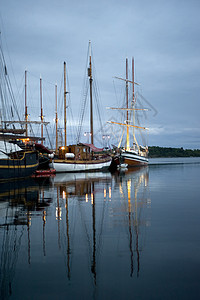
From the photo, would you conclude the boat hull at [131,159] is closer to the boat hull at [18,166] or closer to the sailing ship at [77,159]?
the sailing ship at [77,159]

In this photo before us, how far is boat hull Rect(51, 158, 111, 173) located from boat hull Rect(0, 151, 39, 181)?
9.54m

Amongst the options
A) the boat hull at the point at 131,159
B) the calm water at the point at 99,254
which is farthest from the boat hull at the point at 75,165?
the calm water at the point at 99,254

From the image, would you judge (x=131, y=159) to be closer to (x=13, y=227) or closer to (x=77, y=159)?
(x=77, y=159)

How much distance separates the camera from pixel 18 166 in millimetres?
29875

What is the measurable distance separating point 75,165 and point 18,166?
17172 mm

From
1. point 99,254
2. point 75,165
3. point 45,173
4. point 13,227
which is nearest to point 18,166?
point 45,173

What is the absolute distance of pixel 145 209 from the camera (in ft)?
44.1

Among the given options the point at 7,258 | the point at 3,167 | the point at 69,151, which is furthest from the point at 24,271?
the point at 69,151

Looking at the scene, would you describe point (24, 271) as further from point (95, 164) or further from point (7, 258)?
point (95, 164)

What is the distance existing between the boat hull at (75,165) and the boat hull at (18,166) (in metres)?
9.54

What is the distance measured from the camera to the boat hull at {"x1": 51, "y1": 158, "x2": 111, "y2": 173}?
4429 cm

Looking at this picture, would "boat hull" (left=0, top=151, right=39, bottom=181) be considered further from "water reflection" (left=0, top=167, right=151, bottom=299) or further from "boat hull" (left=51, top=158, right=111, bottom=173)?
"water reflection" (left=0, top=167, right=151, bottom=299)

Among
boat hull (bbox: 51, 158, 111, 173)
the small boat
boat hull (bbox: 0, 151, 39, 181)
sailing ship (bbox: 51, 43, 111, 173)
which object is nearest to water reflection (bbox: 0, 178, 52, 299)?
boat hull (bbox: 0, 151, 39, 181)

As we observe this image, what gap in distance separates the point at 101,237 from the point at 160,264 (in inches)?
101
